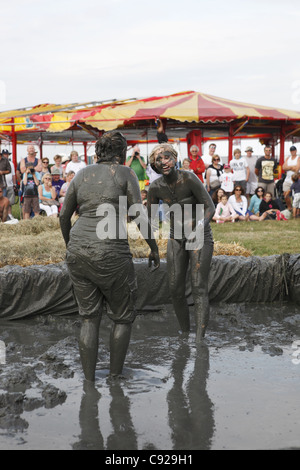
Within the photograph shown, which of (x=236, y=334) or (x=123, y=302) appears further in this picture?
(x=236, y=334)

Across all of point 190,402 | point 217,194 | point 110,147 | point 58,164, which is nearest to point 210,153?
point 217,194

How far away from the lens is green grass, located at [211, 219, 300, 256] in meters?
9.72

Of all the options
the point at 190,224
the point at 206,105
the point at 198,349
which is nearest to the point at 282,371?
the point at 198,349

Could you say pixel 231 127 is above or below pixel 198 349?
above

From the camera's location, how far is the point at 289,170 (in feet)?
52.7

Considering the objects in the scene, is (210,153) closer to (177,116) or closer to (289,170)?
(177,116)

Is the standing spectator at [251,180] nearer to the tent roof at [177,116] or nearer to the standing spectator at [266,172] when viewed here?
the standing spectator at [266,172]

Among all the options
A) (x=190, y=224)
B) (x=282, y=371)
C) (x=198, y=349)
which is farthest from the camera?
(x=190, y=224)

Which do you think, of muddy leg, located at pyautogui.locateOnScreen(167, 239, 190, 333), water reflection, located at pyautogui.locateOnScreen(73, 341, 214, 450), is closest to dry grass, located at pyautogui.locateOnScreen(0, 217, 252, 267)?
muddy leg, located at pyautogui.locateOnScreen(167, 239, 190, 333)

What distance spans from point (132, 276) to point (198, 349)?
50.8 inches

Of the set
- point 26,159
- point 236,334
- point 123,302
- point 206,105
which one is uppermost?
point 206,105

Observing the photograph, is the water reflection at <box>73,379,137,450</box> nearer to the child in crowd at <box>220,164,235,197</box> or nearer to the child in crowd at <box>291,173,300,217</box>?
the child in crowd at <box>220,164,235,197</box>
